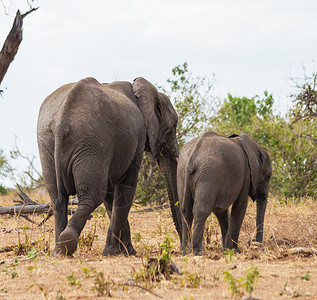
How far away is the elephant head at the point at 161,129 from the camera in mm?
7529

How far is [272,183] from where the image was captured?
15.6 meters

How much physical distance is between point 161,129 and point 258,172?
1.55m

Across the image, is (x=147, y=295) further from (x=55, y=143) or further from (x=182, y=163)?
(x=182, y=163)

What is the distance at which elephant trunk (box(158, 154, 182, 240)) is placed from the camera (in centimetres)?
796

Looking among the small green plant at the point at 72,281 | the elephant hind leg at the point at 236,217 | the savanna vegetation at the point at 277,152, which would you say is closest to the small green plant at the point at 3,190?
the savanna vegetation at the point at 277,152

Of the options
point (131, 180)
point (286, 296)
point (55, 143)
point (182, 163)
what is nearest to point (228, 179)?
point (182, 163)

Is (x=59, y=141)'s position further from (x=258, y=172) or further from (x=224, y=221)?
(x=258, y=172)

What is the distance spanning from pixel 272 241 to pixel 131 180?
2.40 meters

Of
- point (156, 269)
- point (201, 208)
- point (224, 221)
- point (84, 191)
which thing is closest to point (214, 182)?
point (201, 208)

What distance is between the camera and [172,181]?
819cm

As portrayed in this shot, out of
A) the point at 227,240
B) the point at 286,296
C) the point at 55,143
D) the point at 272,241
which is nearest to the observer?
the point at 286,296

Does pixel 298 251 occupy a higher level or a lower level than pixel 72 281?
lower

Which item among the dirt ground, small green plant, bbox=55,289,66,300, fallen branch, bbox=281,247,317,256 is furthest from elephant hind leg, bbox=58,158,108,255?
fallen branch, bbox=281,247,317,256

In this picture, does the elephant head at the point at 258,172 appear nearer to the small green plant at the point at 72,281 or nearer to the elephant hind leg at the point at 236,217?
the elephant hind leg at the point at 236,217
